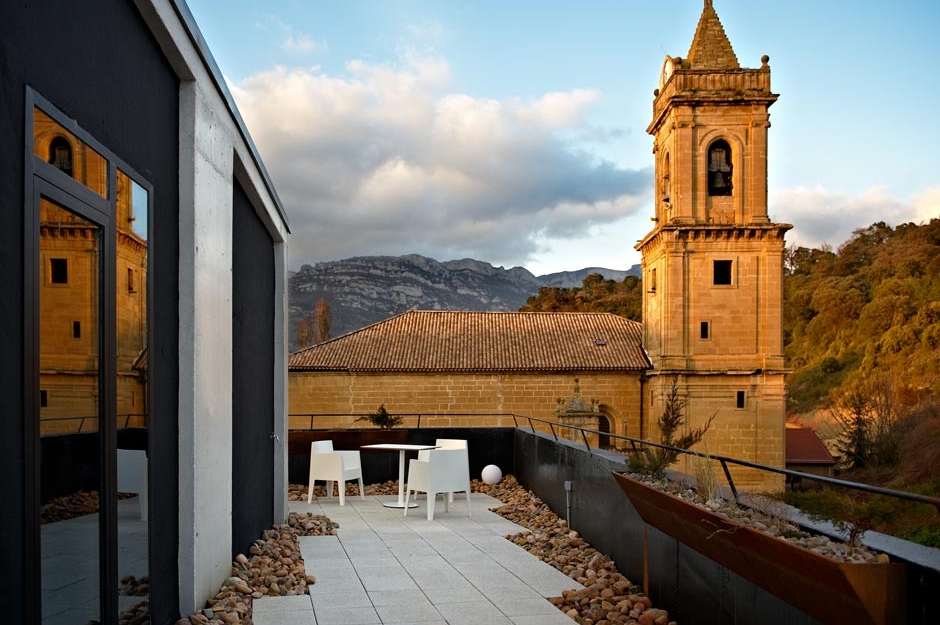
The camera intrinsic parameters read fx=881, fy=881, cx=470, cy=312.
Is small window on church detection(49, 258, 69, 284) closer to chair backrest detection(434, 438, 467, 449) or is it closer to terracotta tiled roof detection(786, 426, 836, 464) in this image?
chair backrest detection(434, 438, 467, 449)

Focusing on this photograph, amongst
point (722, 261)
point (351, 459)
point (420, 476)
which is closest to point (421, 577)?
point (420, 476)

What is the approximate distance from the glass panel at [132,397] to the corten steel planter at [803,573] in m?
2.61

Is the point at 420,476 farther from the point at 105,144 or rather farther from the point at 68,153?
the point at 68,153

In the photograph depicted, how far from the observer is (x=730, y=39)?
1180 inches

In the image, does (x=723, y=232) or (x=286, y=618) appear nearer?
(x=286, y=618)

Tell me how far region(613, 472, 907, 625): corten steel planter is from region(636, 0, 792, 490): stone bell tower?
24850 millimetres

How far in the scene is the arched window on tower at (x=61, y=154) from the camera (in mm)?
2859

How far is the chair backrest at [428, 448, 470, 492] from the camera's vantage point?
10070 millimetres

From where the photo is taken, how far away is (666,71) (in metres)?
30.5

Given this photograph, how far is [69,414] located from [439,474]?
24.1ft

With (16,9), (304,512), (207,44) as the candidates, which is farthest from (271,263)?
(16,9)

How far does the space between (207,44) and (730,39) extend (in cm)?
2810

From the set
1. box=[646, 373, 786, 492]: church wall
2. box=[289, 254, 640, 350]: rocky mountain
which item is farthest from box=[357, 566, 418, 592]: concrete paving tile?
box=[289, 254, 640, 350]: rocky mountain

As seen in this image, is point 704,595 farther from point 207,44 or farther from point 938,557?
point 207,44
